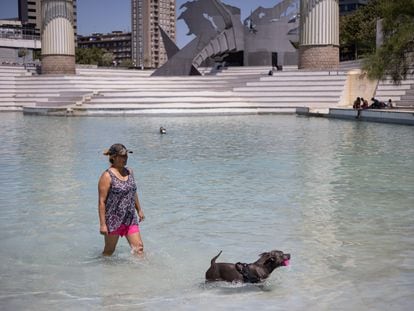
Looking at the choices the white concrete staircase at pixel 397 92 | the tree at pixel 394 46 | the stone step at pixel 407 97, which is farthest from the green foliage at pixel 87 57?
the tree at pixel 394 46

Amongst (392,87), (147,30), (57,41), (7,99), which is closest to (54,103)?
(7,99)

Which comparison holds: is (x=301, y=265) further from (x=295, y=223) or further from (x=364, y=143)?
(x=364, y=143)

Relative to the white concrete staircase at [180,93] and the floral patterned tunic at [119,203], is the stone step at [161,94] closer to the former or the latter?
the white concrete staircase at [180,93]

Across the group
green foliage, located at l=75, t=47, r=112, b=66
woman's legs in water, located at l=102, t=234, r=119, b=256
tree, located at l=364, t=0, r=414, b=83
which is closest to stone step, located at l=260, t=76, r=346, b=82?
tree, located at l=364, t=0, r=414, b=83

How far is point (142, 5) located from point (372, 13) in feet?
301

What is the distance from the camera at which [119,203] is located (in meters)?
5.14

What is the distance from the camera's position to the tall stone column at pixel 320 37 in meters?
34.0

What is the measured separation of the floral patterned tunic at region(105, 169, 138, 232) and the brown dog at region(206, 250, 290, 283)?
34.9 inches

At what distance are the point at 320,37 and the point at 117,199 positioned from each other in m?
30.3

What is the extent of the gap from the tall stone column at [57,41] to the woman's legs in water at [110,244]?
33323mm

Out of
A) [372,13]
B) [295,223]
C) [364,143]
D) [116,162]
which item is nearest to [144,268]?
[116,162]

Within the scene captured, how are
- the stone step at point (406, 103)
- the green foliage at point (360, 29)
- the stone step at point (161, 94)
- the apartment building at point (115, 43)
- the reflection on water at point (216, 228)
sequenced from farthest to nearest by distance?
the apartment building at point (115, 43)
the green foliage at point (360, 29)
the stone step at point (161, 94)
the stone step at point (406, 103)
the reflection on water at point (216, 228)

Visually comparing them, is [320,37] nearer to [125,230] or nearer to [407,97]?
[407,97]

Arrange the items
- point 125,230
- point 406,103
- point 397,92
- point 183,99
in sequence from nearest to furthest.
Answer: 1. point 125,230
2. point 406,103
3. point 397,92
4. point 183,99
